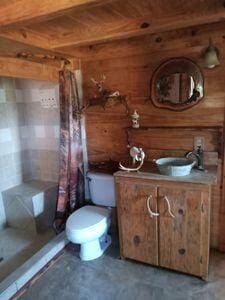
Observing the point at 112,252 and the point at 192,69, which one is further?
the point at 112,252

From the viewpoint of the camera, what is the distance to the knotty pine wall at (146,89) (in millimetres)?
2123

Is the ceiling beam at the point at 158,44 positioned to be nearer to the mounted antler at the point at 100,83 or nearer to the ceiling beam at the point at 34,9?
the mounted antler at the point at 100,83

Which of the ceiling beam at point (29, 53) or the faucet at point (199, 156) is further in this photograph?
the faucet at point (199, 156)

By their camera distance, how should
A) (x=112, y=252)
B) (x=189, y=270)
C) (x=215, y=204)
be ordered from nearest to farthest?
1. (x=189, y=270)
2. (x=215, y=204)
3. (x=112, y=252)

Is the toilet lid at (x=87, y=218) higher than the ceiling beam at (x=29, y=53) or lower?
lower

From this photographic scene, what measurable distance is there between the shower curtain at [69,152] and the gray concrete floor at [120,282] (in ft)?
1.92

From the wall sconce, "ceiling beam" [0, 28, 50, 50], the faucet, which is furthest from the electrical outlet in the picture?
"ceiling beam" [0, 28, 50, 50]

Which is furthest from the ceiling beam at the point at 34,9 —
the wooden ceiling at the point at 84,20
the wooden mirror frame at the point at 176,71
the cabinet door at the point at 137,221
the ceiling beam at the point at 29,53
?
the cabinet door at the point at 137,221

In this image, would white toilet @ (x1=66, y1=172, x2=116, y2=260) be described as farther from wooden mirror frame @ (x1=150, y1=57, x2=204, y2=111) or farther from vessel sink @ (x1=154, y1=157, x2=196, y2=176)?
wooden mirror frame @ (x1=150, y1=57, x2=204, y2=111)

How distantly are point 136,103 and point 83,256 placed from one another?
1581 millimetres

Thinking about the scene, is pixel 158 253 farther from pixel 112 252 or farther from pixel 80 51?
pixel 80 51

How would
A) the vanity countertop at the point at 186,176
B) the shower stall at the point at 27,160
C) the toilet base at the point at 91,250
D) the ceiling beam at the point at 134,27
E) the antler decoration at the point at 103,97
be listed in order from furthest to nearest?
the shower stall at the point at 27,160 < the antler decoration at the point at 103,97 < the toilet base at the point at 91,250 < the vanity countertop at the point at 186,176 < the ceiling beam at the point at 134,27

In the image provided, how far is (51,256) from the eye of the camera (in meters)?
2.35

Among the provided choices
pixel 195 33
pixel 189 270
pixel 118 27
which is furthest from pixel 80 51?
pixel 189 270
